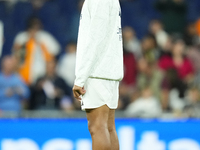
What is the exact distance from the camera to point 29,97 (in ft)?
26.2

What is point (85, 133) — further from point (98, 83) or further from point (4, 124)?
point (98, 83)

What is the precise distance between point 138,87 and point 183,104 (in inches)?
31.2

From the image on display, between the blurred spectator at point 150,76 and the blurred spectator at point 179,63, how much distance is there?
→ 0.21 meters

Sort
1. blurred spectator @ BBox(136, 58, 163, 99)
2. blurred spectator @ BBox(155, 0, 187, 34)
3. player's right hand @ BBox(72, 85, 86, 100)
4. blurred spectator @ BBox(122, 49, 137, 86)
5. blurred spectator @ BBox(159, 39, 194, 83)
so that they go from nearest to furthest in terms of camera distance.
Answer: player's right hand @ BBox(72, 85, 86, 100) < blurred spectator @ BBox(136, 58, 163, 99) < blurred spectator @ BBox(159, 39, 194, 83) < blurred spectator @ BBox(122, 49, 137, 86) < blurred spectator @ BBox(155, 0, 187, 34)

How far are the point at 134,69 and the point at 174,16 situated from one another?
5.85 feet

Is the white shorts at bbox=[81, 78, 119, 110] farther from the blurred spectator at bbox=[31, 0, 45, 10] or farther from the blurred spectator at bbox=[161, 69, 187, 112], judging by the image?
the blurred spectator at bbox=[31, 0, 45, 10]

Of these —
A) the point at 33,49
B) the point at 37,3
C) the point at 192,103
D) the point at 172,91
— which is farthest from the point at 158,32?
the point at 37,3

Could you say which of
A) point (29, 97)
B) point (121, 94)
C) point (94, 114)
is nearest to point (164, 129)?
point (121, 94)

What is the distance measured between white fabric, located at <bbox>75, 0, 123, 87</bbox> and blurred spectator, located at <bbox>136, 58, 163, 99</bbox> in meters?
4.04

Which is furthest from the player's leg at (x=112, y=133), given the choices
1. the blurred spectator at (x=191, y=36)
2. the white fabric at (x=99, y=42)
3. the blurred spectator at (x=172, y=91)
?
the blurred spectator at (x=191, y=36)

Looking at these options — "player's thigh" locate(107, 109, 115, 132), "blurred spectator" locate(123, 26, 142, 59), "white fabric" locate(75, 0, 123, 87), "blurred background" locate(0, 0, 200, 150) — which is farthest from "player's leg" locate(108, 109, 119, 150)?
"blurred spectator" locate(123, 26, 142, 59)

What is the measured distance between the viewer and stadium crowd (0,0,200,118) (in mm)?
7707

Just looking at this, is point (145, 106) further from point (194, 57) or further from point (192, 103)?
point (194, 57)

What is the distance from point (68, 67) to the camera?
898 cm
